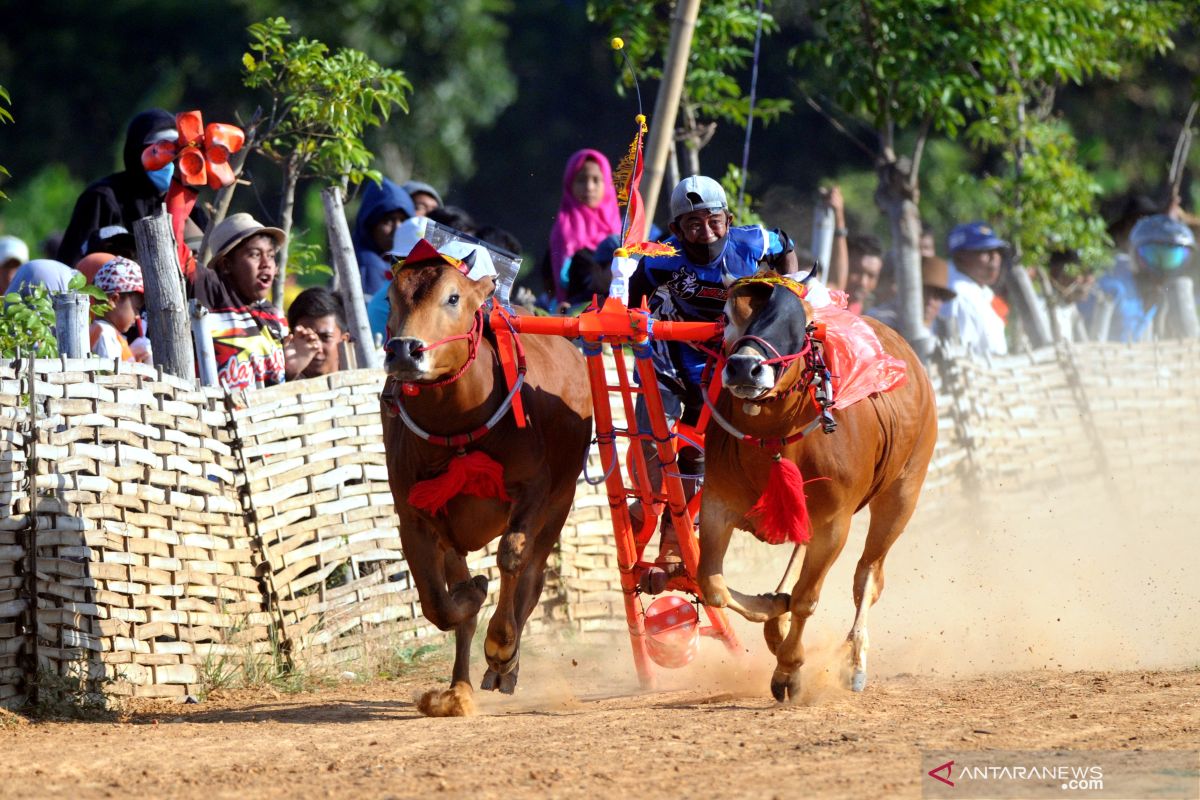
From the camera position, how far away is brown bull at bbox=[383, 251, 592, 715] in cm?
706

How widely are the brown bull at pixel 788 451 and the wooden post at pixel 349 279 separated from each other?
135 inches

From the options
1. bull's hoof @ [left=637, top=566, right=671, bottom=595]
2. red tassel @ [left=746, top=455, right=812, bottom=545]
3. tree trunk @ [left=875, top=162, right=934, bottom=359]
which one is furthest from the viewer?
tree trunk @ [left=875, top=162, right=934, bottom=359]

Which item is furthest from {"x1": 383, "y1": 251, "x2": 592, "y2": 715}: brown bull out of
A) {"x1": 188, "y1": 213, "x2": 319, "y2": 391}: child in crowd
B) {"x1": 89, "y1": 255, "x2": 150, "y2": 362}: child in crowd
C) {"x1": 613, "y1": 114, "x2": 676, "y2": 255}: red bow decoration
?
{"x1": 89, "y1": 255, "x2": 150, "y2": 362}: child in crowd

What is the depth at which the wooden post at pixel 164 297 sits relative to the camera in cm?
877

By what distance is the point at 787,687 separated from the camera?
7805 millimetres

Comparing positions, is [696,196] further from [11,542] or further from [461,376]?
[11,542]

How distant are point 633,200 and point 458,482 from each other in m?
1.74

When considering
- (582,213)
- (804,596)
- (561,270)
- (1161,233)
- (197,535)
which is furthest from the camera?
(1161,233)

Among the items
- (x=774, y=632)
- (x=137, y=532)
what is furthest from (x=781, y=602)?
(x=137, y=532)

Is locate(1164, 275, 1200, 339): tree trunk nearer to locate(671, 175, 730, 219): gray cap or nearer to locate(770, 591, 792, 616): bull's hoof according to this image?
locate(671, 175, 730, 219): gray cap

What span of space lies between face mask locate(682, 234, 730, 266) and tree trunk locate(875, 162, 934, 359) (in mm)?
5997

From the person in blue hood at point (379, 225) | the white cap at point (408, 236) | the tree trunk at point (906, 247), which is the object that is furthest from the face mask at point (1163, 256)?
the white cap at point (408, 236)

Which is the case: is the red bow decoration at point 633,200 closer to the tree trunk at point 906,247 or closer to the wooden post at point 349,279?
the wooden post at point 349,279

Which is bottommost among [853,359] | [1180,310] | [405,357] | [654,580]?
[654,580]
